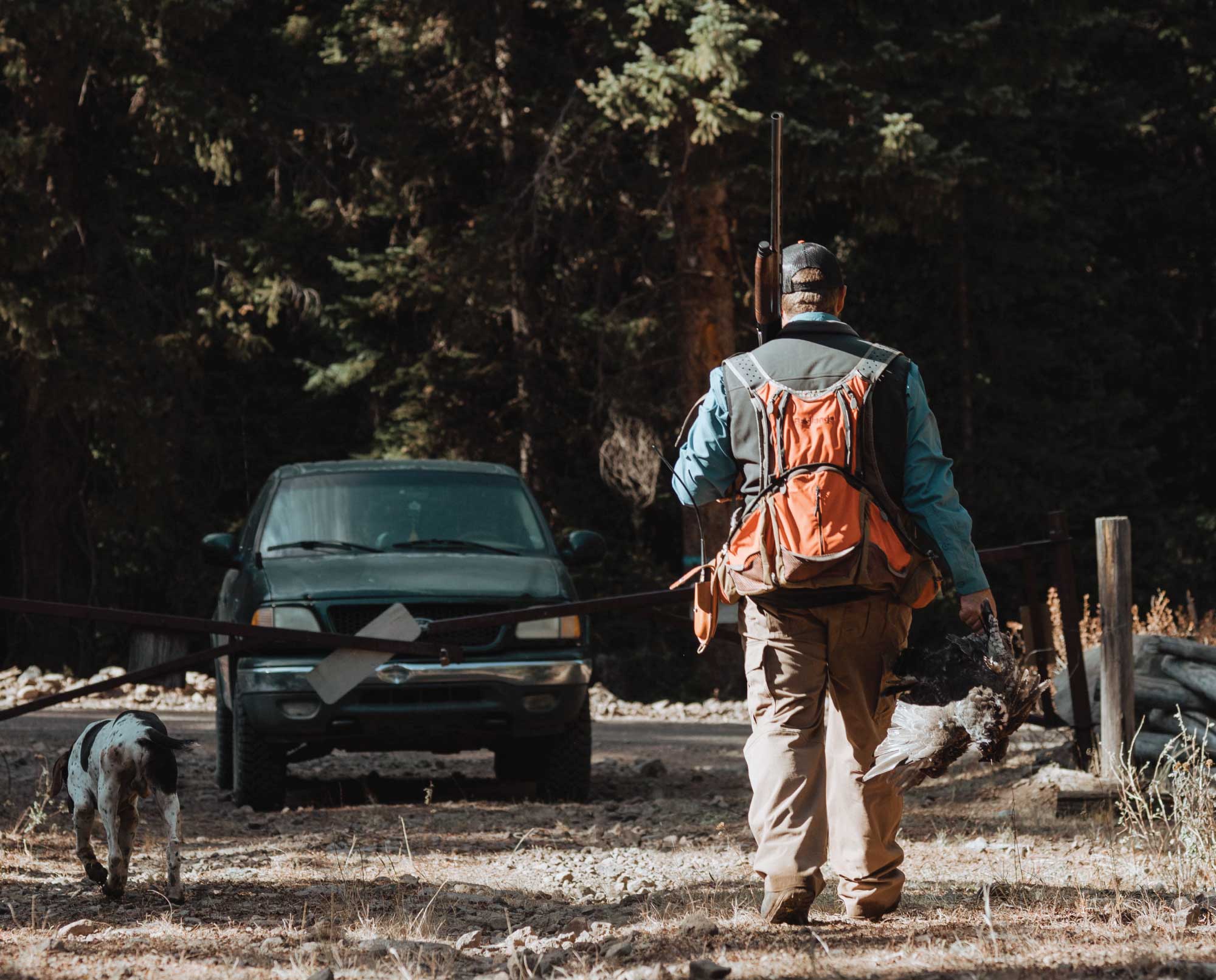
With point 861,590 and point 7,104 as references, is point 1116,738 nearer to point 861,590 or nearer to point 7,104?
point 861,590

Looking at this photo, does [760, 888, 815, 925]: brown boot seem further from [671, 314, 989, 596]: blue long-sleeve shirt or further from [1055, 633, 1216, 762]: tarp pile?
[1055, 633, 1216, 762]: tarp pile

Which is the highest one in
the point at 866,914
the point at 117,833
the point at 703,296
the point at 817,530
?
the point at 703,296

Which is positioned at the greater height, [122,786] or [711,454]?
[711,454]

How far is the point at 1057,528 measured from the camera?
8906 mm

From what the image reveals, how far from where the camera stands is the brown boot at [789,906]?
498cm

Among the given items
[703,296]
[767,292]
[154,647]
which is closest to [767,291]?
[767,292]

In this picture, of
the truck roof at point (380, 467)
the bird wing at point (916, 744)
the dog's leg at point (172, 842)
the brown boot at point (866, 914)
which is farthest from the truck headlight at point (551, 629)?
the bird wing at point (916, 744)

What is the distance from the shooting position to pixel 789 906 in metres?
5.00

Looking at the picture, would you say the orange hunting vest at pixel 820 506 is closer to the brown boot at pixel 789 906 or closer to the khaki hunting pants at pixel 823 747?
the khaki hunting pants at pixel 823 747

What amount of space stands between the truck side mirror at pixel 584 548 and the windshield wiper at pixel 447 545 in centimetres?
33

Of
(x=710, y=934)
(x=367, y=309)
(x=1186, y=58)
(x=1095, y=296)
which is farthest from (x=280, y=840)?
(x=1186, y=58)

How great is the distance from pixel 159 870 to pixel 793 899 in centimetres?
302

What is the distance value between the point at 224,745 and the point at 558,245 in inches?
545

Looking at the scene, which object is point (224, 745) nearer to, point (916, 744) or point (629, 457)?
point (916, 744)
